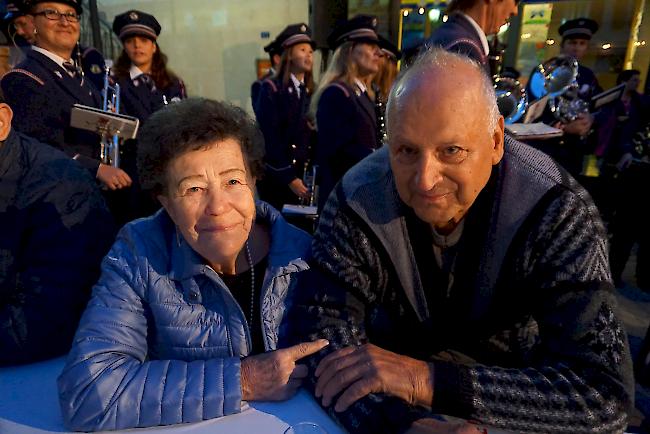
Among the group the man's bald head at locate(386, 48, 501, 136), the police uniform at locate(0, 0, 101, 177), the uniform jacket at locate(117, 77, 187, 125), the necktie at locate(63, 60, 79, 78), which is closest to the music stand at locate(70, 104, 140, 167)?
the police uniform at locate(0, 0, 101, 177)

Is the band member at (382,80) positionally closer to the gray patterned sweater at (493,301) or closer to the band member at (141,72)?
the band member at (141,72)

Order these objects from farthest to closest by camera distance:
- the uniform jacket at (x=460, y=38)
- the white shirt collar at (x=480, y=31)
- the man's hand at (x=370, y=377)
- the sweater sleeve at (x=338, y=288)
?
1. the white shirt collar at (x=480, y=31)
2. the uniform jacket at (x=460, y=38)
3. the sweater sleeve at (x=338, y=288)
4. the man's hand at (x=370, y=377)

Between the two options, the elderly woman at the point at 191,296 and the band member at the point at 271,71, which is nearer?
the elderly woman at the point at 191,296

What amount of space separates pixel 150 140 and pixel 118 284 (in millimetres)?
440

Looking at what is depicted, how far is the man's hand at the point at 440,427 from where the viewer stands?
1.07 meters

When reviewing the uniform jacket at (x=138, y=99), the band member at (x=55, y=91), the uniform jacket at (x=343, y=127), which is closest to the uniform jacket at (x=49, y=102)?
the band member at (x=55, y=91)

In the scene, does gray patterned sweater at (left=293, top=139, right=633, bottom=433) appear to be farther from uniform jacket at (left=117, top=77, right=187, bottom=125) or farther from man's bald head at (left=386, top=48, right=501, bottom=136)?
uniform jacket at (left=117, top=77, right=187, bottom=125)

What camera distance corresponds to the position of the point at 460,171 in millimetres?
1198

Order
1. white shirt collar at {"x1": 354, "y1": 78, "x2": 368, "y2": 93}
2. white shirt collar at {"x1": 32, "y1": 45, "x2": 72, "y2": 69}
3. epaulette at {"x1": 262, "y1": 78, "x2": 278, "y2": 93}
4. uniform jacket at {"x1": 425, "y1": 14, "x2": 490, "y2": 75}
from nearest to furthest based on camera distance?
uniform jacket at {"x1": 425, "y1": 14, "x2": 490, "y2": 75} → white shirt collar at {"x1": 32, "y1": 45, "x2": 72, "y2": 69} → white shirt collar at {"x1": 354, "y1": 78, "x2": 368, "y2": 93} → epaulette at {"x1": 262, "y1": 78, "x2": 278, "y2": 93}

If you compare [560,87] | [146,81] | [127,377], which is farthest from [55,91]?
[560,87]

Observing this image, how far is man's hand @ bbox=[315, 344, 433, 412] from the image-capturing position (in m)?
1.18

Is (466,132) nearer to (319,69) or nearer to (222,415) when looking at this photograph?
(222,415)

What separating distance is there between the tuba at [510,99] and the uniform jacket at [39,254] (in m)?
2.27

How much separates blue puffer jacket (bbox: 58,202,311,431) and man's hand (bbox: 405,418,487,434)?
1.54 feet
